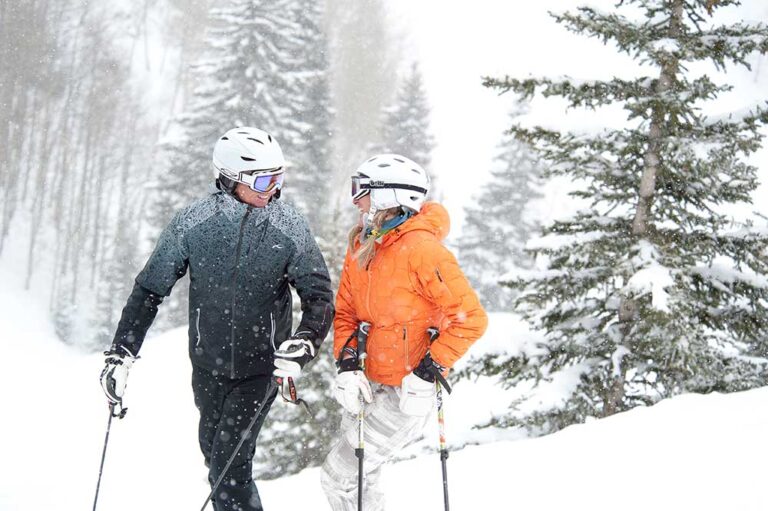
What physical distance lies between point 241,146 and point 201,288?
953 millimetres

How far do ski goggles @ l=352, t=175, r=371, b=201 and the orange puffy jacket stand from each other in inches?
13.0

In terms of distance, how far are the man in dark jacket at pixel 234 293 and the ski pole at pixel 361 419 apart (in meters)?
0.24

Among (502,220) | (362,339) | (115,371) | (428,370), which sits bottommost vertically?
(428,370)

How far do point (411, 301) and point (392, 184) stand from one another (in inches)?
29.2

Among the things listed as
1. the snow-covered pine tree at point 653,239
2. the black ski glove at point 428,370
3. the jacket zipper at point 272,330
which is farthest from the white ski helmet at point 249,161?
the snow-covered pine tree at point 653,239

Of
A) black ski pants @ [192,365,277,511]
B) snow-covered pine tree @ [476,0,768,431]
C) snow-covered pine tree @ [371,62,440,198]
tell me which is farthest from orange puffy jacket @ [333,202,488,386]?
snow-covered pine tree @ [371,62,440,198]

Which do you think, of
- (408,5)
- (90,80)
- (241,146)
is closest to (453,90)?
(408,5)

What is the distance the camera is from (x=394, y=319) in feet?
12.8

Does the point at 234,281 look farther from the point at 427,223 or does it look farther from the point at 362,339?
the point at 427,223

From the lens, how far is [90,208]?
47.7 m

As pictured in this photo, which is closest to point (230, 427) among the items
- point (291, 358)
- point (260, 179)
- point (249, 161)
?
point (291, 358)

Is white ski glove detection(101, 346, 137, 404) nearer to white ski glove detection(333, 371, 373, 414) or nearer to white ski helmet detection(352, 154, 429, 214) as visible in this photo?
white ski glove detection(333, 371, 373, 414)

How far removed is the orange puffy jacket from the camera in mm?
3686

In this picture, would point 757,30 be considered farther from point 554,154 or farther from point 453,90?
point 453,90
